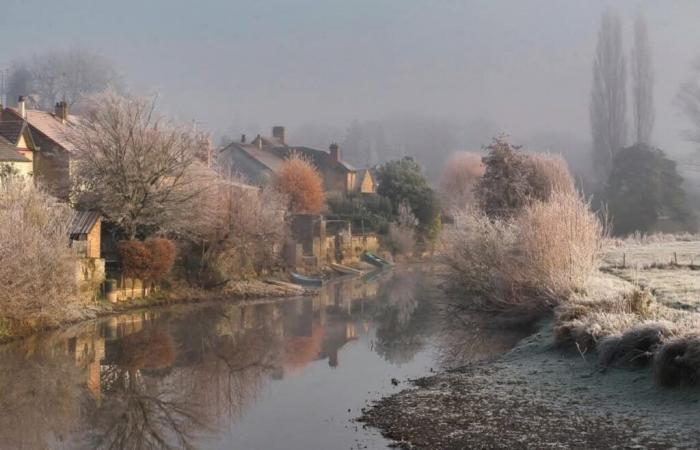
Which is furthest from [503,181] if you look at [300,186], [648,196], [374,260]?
[648,196]

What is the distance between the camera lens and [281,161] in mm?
70625

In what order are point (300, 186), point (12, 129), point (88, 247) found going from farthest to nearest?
point (300, 186), point (12, 129), point (88, 247)

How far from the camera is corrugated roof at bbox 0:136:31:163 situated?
1398 inches

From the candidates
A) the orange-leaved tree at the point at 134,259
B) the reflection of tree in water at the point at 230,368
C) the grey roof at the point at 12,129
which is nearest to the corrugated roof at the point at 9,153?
the grey roof at the point at 12,129

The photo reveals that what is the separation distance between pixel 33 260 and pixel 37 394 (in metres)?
7.16

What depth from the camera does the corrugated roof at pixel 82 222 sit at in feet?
103

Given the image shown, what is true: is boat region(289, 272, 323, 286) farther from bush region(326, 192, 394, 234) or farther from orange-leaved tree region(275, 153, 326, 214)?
bush region(326, 192, 394, 234)

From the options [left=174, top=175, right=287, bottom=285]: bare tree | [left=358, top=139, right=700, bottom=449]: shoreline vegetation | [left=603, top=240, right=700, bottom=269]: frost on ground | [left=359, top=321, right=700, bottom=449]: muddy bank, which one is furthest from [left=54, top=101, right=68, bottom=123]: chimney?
[left=359, top=321, right=700, bottom=449]: muddy bank

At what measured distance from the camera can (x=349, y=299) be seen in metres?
38.6

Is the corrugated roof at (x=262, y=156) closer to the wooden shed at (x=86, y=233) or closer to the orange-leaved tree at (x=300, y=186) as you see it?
the orange-leaved tree at (x=300, y=186)

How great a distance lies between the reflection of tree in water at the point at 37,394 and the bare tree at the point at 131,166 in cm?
1099

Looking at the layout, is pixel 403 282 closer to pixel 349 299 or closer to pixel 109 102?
pixel 349 299

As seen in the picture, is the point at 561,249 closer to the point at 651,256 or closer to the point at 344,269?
the point at 651,256

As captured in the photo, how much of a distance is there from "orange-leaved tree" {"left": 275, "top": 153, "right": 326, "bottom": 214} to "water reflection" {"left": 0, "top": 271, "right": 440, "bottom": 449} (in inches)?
971
